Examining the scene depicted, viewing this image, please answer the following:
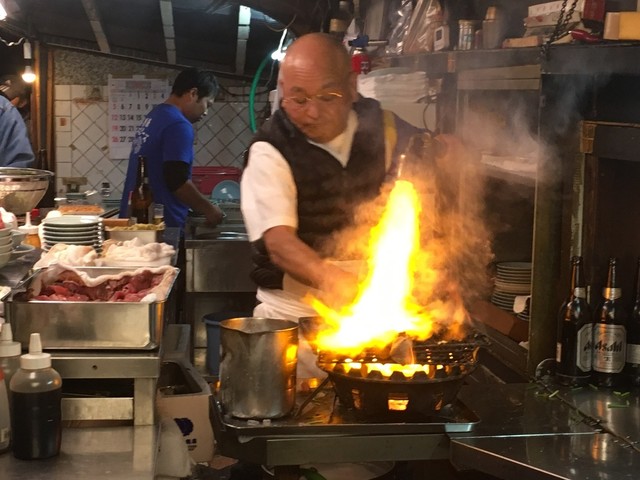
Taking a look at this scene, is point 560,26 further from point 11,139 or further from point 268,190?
point 11,139

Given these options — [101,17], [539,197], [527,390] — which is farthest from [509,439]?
[101,17]

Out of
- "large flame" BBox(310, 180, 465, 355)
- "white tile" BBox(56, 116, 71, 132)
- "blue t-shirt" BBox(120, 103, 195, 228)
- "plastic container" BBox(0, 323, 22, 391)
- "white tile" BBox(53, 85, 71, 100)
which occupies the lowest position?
"plastic container" BBox(0, 323, 22, 391)

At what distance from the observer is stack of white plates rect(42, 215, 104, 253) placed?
3830 mm

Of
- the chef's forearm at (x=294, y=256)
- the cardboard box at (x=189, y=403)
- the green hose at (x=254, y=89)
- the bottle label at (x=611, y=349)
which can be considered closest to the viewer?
the bottle label at (x=611, y=349)

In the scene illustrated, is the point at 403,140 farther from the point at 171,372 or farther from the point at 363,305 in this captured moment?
the point at 171,372

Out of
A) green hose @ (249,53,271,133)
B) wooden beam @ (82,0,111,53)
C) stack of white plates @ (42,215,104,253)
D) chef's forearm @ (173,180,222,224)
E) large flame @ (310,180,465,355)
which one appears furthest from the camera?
green hose @ (249,53,271,133)

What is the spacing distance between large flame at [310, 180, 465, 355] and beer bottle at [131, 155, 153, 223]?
2469 millimetres

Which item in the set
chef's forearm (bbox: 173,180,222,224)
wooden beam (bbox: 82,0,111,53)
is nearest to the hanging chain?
chef's forearm (bbox: 173,180,222,224)

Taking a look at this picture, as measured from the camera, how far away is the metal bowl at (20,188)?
3938 millimetres

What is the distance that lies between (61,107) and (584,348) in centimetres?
716

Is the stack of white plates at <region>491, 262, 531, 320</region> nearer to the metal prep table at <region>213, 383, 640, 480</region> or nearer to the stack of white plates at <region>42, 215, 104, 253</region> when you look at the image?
the metal prep table at <region>213, 383, 640, 480</region>

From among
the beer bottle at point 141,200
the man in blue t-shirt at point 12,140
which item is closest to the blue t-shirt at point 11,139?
the man in blue t-shirt at point 12,140

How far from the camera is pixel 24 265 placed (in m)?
3.07

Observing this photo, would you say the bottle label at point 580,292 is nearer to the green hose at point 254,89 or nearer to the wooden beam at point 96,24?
the wooden beam at point 96,24
